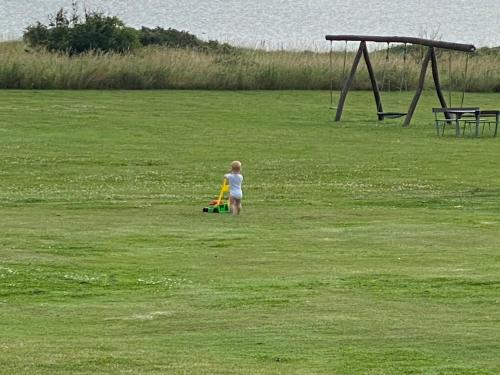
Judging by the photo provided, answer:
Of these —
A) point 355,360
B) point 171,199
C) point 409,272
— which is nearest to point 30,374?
point 355,360

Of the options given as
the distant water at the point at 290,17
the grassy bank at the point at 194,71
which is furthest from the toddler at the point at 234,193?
the distant water at the point at 290,17

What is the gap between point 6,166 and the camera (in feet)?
99.2

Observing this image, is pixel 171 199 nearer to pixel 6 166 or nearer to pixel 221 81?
pixel 6 166

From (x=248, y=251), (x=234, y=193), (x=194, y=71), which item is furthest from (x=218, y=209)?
(x=194, y=71)

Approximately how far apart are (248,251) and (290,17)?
455 ft

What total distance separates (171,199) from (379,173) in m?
6.54

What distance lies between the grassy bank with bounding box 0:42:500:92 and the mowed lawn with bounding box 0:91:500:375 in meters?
11.1

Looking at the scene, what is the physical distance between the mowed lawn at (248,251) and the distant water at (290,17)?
73051 mm

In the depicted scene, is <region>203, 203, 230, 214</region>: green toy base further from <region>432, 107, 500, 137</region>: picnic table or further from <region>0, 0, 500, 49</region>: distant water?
<region>0, 0, 500, 49</region>: distant water

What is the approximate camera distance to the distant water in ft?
404

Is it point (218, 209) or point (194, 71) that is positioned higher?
point (194, 71)

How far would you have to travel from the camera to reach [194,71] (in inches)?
2108

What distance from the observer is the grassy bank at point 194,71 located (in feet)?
168

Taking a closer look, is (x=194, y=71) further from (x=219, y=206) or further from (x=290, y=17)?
(x=290, y=17)
